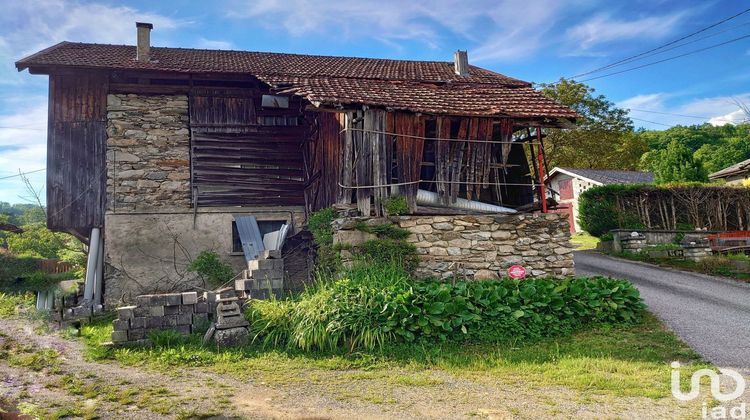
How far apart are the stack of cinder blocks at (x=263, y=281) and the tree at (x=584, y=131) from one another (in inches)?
872

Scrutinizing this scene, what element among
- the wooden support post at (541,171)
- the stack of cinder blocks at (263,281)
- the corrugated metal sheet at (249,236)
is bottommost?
the stack of cinder blocks at (263,281)

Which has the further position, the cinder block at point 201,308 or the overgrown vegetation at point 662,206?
the overgrown vegetation at point 662,206

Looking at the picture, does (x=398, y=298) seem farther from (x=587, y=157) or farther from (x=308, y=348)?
(x=587, y=157)

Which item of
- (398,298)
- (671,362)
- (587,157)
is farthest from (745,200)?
(398,298)

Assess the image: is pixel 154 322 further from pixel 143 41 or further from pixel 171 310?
pixel 143 41

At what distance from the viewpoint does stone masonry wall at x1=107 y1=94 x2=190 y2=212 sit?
11562 mm

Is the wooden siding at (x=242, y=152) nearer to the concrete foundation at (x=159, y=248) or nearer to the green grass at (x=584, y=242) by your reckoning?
the concrete foundation at (x=159, y=248)

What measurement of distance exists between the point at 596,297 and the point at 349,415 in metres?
5.13

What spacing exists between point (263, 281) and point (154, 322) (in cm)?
186

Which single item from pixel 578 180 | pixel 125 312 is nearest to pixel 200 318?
pixel 125 312

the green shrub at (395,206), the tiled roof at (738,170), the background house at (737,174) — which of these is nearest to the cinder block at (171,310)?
the green shrub at (395,206)

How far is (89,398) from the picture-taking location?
5426 millimetres

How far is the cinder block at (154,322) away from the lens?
7.73 m

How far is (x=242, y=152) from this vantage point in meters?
12.3
